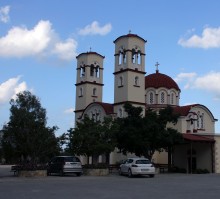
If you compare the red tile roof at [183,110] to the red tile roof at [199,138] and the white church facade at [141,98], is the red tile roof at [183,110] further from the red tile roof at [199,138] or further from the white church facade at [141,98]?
the red tile roof at [199,138]

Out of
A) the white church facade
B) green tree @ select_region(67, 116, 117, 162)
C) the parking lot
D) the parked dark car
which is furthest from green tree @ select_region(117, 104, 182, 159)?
the parking lot

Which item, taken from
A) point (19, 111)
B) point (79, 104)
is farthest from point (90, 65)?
point (19, 111)

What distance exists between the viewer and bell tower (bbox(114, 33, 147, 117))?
51.5 metres

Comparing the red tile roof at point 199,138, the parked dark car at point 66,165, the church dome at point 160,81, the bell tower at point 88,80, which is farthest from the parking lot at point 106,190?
the bell tower at point 88,80

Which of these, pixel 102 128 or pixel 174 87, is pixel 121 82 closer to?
pixel 174 87

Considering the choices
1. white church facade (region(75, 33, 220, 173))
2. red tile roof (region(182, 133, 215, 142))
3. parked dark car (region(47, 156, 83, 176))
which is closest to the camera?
parked dark car (region(47, 156, 83, 176))

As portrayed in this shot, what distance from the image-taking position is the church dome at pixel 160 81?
2235 inches

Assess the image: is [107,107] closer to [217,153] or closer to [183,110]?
[183,110]

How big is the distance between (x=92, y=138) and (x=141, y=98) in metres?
18.7

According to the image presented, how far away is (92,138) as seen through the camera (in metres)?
34.8

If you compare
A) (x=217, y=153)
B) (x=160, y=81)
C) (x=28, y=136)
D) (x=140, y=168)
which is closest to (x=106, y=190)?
(x=140, y=168)

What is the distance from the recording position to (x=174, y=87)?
57469mm

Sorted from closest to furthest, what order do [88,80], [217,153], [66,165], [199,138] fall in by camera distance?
[66,165]
[199,138]
[217,153]
[88,80]

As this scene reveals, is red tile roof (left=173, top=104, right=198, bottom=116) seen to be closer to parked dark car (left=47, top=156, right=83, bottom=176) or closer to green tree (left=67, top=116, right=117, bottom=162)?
green tree (left=67, top=116, right=117, bottom=162)
